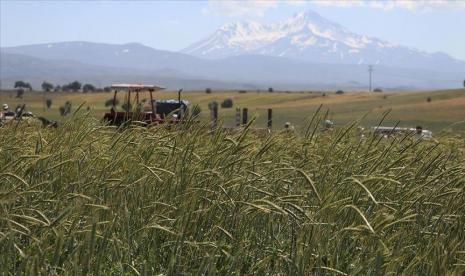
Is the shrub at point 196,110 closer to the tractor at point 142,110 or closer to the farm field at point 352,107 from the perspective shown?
the tractor at point 142,110

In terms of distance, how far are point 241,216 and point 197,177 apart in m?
0.87

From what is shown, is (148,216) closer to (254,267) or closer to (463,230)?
(254,267)

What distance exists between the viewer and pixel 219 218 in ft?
17.4

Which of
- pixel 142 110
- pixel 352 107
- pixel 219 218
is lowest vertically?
pixel 352 107

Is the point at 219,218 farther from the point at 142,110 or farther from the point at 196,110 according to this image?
the point at 142,110

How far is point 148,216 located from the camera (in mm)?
5402

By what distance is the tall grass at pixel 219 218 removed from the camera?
4.30 meters

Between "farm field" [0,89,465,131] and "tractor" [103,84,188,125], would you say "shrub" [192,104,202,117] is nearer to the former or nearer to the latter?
"tractor" [103,84,188,125]

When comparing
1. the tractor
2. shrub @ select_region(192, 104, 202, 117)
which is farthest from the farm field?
shrub @ select_region(192, 104, 202, 117)

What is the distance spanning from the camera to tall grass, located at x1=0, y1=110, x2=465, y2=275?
4.30 metres

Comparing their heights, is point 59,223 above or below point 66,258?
above

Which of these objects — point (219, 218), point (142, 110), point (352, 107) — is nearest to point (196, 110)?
point (142, 110)

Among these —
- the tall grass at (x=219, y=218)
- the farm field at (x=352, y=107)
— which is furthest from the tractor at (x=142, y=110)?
the farm field at (x=352, y=107)

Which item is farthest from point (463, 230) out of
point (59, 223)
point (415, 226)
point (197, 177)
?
point (59, 223)
